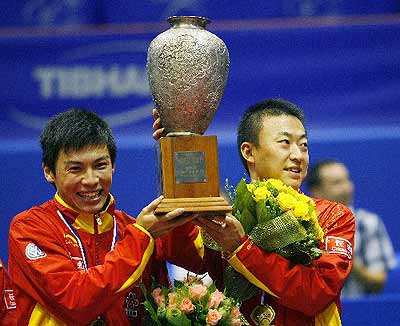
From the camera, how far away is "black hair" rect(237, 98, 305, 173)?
A: 4.38 metres

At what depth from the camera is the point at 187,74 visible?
3895 millimetres

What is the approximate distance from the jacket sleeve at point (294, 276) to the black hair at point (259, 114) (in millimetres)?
576

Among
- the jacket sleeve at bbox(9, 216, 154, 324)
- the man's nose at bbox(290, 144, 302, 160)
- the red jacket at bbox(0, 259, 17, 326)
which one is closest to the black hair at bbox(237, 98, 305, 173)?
the man's nose at bbox(290, 144, 302, 160)

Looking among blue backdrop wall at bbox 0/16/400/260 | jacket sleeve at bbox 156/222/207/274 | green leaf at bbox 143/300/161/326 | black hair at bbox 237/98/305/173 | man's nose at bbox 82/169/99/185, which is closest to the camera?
green leaf at bbox 143/300/161/326

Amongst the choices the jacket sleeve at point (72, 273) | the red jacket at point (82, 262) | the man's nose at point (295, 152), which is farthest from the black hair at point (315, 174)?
the jacket sleeve at point (72, 273)

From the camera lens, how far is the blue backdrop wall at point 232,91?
6.41m

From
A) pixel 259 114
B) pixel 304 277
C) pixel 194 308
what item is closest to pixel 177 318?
pixel 194 308

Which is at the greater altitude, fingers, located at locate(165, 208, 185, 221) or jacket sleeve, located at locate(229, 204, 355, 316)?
fingers, located at locate(165, 208, 185, 221)

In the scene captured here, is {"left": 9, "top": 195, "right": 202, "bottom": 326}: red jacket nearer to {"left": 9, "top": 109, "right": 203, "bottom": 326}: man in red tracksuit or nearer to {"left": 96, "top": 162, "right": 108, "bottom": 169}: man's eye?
{"left": 9, "top": 109, "right": 203, "bottom": 326}: man in red tracksuit

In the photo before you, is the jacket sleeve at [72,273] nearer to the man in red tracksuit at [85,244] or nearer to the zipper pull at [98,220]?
the man in red tracksuit at [85,244]

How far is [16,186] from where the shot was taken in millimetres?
6391

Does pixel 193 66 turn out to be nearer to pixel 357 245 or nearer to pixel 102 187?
pixel 102 187

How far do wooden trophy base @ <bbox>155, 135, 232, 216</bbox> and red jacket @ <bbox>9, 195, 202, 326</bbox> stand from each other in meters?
0.18

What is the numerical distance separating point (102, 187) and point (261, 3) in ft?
9.66
